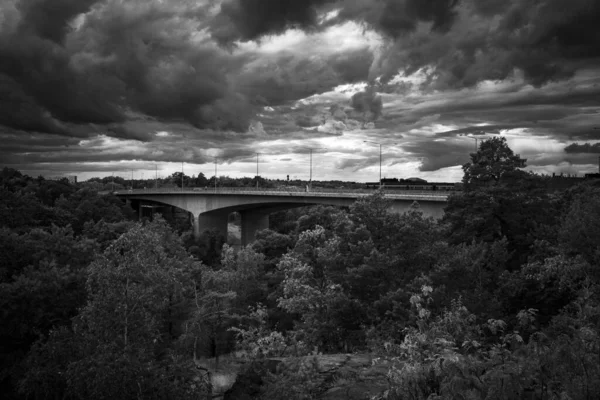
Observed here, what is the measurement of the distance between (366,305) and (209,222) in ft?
245

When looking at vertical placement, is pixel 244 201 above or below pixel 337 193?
below

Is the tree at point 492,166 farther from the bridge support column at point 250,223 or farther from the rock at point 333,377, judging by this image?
the bridge support column at point 250,223

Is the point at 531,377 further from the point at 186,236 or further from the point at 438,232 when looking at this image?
the point at 186,236

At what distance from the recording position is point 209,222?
3644 inches

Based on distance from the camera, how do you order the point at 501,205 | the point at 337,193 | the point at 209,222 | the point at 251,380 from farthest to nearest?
the point at 209,222, the point at 337,193, the point at 501,205, the point at 251,380

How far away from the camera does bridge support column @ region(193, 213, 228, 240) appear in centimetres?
9019

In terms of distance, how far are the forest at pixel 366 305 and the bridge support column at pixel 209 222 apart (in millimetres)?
52499

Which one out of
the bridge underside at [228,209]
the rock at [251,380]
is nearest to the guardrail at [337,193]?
the bridge underside at [228,209]

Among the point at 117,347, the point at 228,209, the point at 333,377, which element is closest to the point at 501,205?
the point at 333,377

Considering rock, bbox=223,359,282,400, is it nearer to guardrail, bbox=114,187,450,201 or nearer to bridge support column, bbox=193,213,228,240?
guardrail, bbox=114,187,450,201

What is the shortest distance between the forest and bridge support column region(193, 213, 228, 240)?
52499mm

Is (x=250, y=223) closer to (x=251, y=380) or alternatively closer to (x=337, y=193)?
(x=337, y=193)

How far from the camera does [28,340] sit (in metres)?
20.1

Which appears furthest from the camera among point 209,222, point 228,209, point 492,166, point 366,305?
point 209,222
